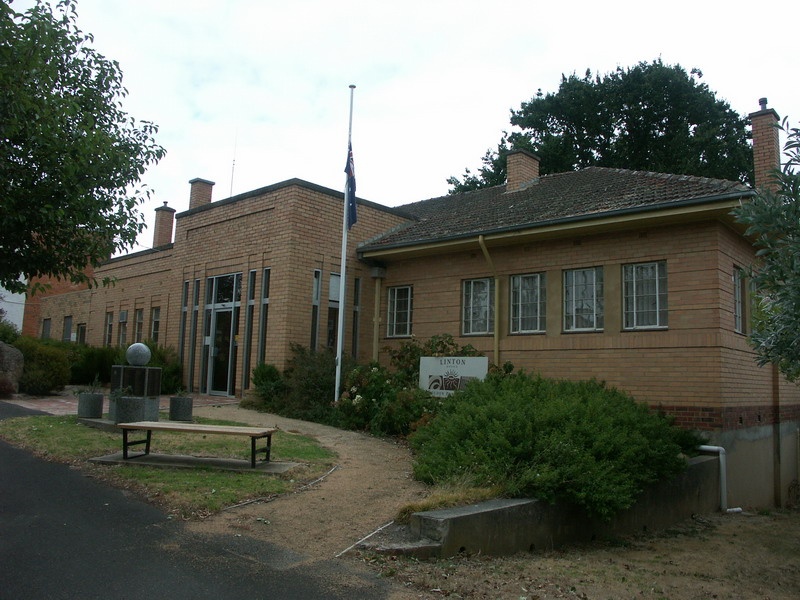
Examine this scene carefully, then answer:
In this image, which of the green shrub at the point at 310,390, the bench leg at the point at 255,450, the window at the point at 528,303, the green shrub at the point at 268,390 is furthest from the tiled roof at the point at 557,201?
the bench leg at the point at 255,450

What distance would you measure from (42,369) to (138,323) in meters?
6.49

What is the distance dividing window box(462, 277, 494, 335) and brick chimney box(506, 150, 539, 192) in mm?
4446

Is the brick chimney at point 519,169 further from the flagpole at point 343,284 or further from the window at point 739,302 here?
the window at point 739,302

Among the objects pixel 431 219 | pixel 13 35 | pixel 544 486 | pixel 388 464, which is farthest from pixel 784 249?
pixel 431 219

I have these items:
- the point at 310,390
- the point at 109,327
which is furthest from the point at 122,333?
the point at 310,390

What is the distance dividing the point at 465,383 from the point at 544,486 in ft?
17.4

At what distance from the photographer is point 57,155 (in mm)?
6938

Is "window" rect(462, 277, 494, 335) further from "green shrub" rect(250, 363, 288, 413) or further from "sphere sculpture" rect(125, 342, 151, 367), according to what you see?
"sphere sculpture" rect(125, 342, 151, 367)

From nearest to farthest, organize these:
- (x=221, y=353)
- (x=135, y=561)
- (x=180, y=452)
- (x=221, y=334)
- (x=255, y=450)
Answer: (x=135, y=561) < (x=255, y=450) < (x=180, y=452) < (x=221, y=353) < (x=221, y=334)

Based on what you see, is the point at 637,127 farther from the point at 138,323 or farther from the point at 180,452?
the point at 180,452

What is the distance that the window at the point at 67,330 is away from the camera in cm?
2744

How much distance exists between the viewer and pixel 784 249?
632 cm

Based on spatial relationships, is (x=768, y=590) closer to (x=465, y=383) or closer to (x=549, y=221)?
(x=465, y=383)

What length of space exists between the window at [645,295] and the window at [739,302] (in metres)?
1.37
